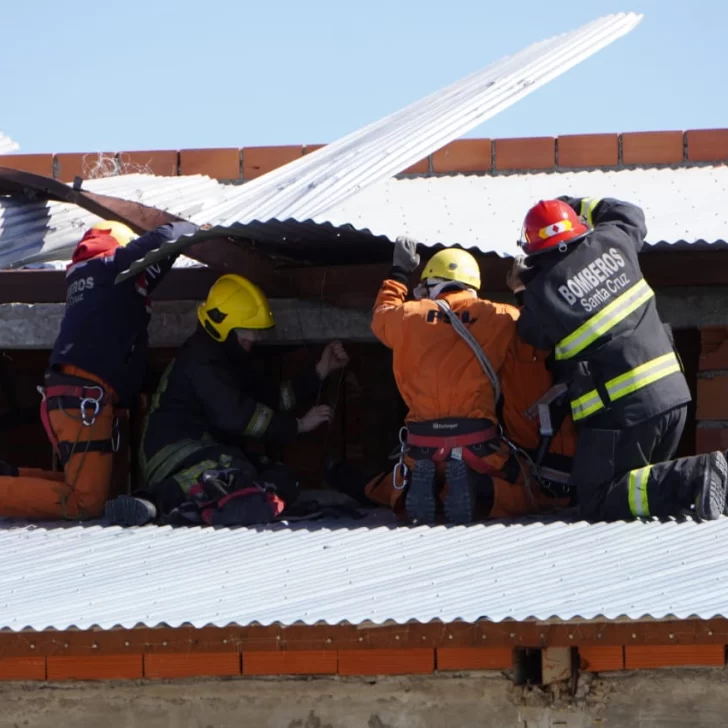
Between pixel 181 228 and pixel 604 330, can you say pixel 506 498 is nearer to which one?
pixel 604 330

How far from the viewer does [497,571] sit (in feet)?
17.3

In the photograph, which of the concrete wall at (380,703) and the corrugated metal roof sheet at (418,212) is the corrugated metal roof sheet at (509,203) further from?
the concrete wall at (380,703)

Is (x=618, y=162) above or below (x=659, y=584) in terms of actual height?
above

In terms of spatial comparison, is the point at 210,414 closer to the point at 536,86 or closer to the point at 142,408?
the point at 142,408

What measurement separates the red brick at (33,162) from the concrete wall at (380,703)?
5333 millimetres

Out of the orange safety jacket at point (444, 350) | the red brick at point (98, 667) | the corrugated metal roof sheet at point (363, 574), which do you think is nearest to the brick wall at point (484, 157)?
the orange safety jacket at point (444, 350)

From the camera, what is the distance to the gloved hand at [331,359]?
291 inches

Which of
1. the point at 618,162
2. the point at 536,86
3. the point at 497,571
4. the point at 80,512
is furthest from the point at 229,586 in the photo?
the point at 618,162

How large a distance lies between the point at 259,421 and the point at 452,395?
109cm

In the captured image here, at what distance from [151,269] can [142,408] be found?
4.93 ft

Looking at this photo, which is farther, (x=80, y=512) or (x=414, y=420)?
(x=80, y=512)

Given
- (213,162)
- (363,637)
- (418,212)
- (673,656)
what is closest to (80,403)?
(418,212)

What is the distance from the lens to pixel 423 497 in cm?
645

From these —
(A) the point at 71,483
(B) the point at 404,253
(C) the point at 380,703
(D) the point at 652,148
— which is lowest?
(C) the point at 380,703
